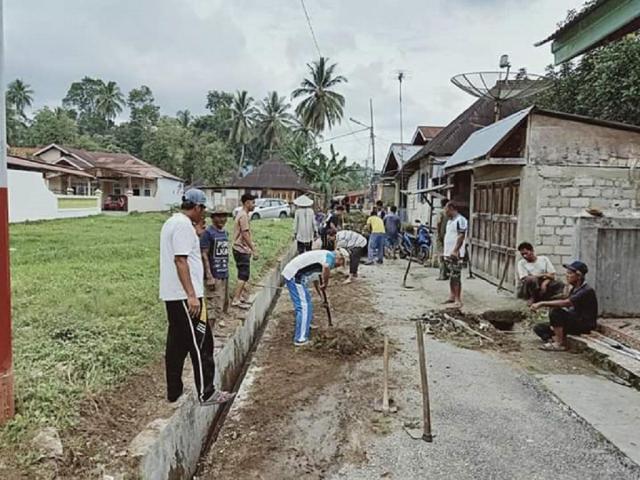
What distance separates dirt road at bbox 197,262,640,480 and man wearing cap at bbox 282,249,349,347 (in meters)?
0.29

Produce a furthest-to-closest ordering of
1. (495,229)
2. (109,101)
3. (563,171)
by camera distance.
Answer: (109,101)
(495,229)
(563,171)

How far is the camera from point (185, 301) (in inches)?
157

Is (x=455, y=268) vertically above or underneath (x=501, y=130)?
underneath

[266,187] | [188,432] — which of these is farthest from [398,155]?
[188,432]

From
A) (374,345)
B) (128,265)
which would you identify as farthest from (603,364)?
(128,265)

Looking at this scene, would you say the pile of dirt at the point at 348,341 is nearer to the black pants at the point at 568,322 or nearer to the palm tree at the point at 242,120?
the black pants at the point at 568,322

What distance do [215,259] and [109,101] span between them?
223 ft

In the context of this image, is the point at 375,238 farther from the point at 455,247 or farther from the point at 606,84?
the point at 606,84

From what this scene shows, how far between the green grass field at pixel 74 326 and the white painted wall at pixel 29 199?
10.5 m

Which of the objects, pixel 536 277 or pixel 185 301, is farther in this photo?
pixel 536 277

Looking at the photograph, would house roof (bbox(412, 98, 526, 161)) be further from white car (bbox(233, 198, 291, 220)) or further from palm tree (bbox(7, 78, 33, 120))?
palm tree (bbox(7, 78, 33, 120))

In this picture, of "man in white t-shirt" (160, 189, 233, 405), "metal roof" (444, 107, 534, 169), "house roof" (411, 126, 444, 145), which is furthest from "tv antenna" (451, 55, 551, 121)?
"house roof" (411, 126, 444, 145)

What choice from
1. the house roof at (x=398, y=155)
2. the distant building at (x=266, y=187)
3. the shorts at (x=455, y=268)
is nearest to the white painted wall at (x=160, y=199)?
the distant building at (x=266, y=187)

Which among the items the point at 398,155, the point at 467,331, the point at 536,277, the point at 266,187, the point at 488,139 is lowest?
the point at 467,331
